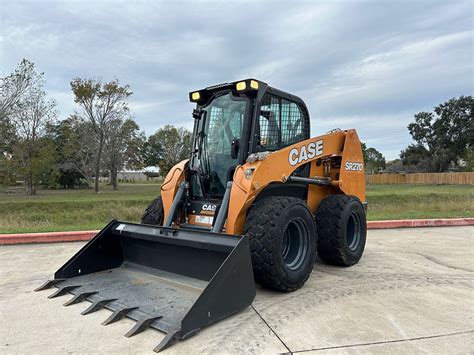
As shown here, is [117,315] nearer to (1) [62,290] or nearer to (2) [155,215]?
(1) [62,290]

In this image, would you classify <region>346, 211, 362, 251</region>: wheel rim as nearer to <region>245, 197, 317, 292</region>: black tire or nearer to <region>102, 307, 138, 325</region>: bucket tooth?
<region>245, 197, 317, 292</region>: black tire

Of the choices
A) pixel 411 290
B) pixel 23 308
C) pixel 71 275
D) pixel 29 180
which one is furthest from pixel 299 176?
pixel 29 180

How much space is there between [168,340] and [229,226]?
140cm

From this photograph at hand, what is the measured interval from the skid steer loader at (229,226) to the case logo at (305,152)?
0.04 ft

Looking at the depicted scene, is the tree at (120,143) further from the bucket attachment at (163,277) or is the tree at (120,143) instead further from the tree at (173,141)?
the bucket attachment at (163,277)

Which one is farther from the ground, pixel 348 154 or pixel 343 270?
pixel 348 154

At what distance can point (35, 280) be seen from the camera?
4434 mm

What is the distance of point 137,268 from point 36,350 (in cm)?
170

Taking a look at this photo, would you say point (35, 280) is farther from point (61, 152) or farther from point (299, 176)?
point (61, 152)

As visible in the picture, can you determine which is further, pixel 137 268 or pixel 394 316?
pixel 137 268

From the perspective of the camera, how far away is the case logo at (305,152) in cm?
435

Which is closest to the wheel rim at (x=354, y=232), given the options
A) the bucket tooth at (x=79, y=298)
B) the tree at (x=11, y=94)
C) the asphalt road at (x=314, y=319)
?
the asphalt road at (x=314, y=319)

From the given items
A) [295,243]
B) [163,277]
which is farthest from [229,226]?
[163,277]

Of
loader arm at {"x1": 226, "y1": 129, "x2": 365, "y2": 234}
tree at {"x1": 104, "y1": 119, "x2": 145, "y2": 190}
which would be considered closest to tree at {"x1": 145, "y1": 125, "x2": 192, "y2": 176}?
tree at {"x1": 104, "y1": 119, "x2": 145, "y2": 190}
